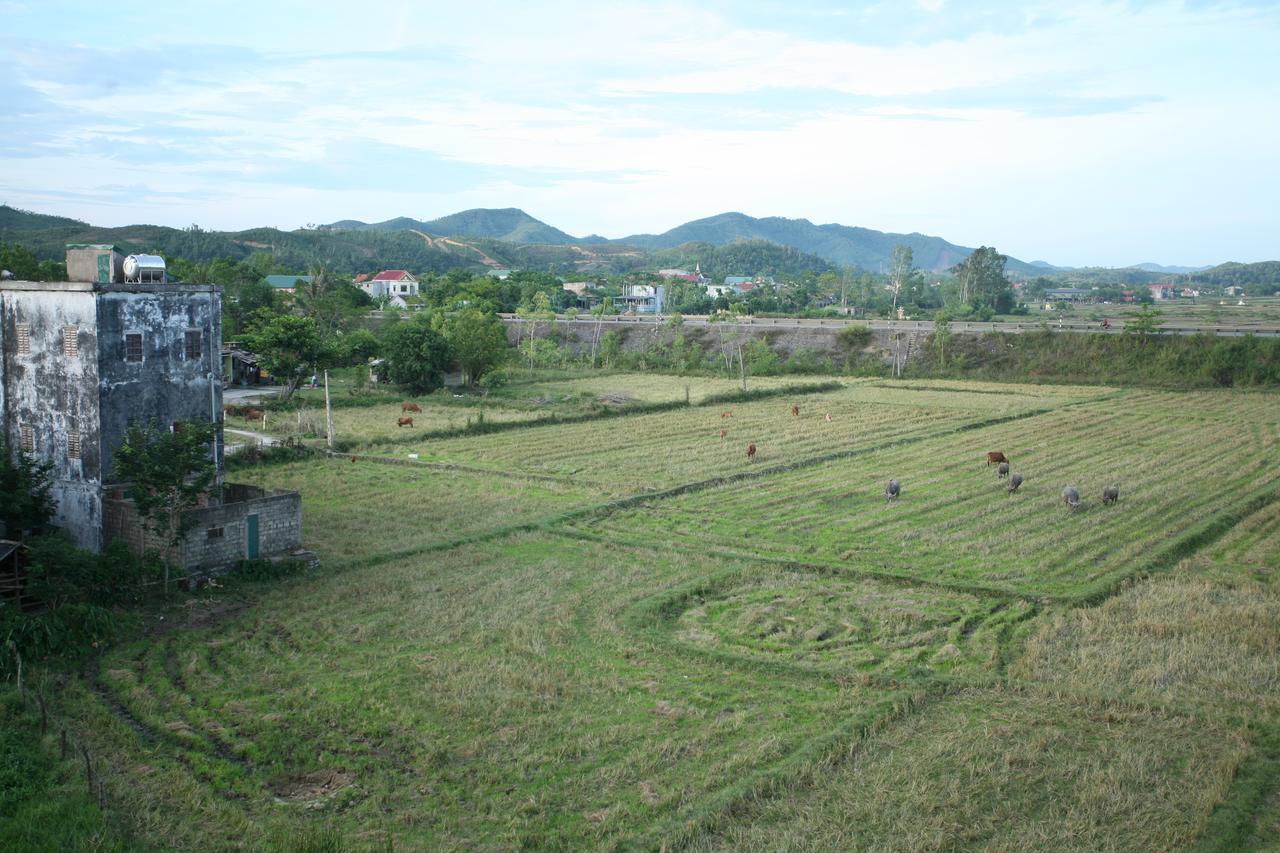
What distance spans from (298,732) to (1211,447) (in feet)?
110

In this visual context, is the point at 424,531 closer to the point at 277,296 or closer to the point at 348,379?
the point at 348,379

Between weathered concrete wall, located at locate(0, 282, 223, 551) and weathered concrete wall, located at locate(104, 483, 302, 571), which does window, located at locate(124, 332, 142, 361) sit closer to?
weathered concrete wall, located at locate(0, 282, 223, 551)

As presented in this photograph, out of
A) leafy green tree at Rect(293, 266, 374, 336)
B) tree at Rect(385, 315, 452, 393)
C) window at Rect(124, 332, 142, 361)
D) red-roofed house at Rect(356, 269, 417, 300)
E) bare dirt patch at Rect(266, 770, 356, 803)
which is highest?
red-roofed house at Rect(356, 269, 417, 300)

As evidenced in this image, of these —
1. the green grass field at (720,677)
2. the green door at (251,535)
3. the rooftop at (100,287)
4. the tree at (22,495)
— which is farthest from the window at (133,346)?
the green grass field at (720,677)

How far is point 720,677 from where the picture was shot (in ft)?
52.2

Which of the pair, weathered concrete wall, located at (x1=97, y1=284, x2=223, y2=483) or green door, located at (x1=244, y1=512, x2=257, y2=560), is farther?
green door, located at (x1=244, y1=512, x2=257, y2=560)

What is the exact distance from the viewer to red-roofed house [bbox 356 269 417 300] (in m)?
117

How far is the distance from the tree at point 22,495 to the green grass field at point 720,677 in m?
3.73

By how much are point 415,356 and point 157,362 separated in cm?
2888

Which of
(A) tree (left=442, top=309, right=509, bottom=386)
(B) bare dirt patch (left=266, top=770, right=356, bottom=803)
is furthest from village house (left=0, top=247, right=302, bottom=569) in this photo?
(A) tree (left=442, top=309, right=509, bottom=386)

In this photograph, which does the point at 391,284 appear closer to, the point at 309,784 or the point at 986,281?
the point at 986,281

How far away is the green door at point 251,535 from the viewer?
20.9 metres

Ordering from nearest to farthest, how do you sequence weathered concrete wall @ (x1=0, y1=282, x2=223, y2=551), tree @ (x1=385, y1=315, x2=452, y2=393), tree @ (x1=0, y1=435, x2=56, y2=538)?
tree @ (x1=0, y1=435, x2=56, y2=538), weathered concrete wall @ (x1=0, y1=282, x2=223, y2=551), tree @ (x1=385, y1=315, x2=452, y2=393)

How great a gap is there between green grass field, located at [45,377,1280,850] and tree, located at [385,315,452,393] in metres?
20.7
